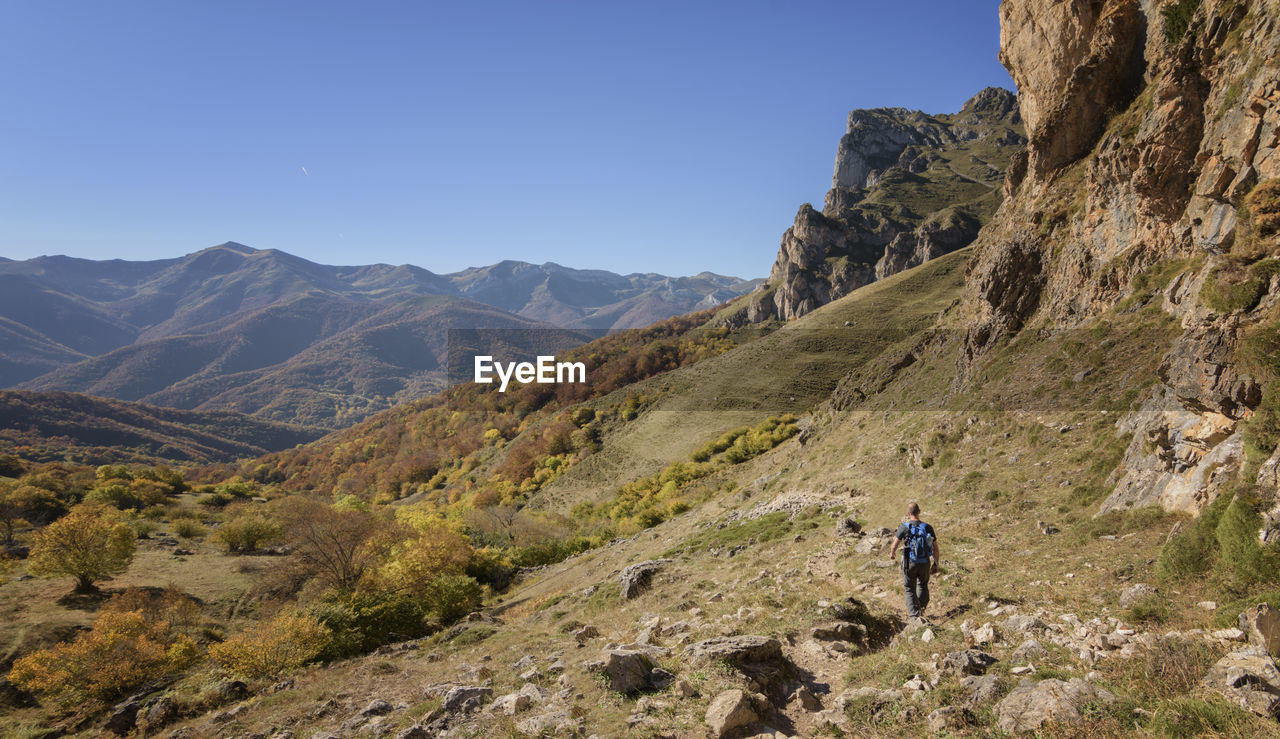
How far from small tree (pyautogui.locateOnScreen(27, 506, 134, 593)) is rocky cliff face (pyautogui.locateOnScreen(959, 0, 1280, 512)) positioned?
57.1 metres

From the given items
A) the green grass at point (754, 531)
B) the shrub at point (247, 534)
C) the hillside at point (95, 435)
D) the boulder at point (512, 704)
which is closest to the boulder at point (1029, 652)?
the boulder at point (512, 704)

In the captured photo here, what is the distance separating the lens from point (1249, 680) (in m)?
5.07

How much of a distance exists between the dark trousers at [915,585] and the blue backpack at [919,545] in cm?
9

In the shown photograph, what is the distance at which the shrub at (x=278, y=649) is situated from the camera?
1883cm

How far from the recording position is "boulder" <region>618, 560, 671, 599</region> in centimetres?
1833

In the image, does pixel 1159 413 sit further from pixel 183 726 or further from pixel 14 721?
pixel 14 721

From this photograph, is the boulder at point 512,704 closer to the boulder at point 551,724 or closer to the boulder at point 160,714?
the boulder at point 551,724

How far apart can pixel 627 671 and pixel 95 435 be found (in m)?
230

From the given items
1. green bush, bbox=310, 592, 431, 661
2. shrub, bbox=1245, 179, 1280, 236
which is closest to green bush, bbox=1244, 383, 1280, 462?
shrub, bbox=1245, 179, 1280, 236

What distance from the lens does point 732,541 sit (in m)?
22.4

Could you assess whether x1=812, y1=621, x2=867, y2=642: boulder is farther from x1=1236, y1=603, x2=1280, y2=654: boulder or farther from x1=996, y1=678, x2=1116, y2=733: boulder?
x1=1236, y1=603, x2=1280, y2=654: boulder

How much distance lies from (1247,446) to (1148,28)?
95.7ft

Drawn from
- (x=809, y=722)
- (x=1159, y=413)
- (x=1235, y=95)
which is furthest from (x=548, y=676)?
(x=1235, y=95)

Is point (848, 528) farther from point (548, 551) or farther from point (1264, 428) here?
point (548, 551)
